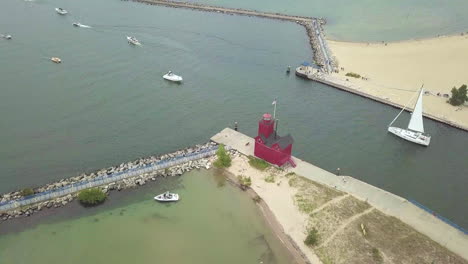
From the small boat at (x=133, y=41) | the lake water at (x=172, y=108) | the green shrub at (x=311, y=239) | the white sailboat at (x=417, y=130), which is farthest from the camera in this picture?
the small boat at (x=133, y=41)

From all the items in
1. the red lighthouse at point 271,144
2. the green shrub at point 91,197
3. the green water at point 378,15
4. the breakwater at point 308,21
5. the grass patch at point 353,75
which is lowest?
the green shrub at point 91,197

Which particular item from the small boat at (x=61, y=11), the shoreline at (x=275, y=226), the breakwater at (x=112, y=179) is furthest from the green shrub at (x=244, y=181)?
the small boat at (x=61, y=11)

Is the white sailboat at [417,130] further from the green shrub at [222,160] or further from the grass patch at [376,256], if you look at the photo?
the green shrub at [222,160]

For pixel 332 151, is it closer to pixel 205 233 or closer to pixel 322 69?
pixel 205 233

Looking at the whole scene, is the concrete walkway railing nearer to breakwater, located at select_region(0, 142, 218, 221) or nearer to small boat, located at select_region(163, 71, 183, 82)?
breakwater, located at select_region(0, 142, 218, 221)

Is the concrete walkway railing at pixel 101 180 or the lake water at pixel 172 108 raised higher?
the lake water at pixel 172 108

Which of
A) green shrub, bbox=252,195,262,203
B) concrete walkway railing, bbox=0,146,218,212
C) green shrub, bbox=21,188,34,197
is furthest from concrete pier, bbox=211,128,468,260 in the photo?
green shrub, bbox=21,188,34,197
